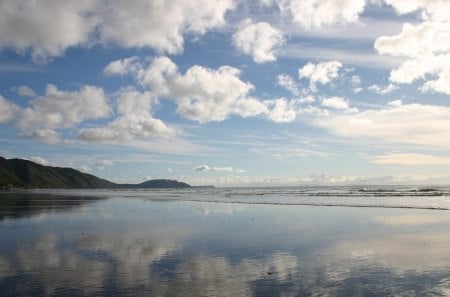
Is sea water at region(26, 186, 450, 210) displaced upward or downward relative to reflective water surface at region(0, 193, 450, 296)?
upward

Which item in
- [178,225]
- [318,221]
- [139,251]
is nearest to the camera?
[139,251]

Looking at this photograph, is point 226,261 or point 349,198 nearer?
point 226,261

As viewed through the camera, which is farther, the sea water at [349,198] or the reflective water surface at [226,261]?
the sea water at [349,198]

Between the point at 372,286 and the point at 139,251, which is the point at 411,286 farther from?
the point at 139,251

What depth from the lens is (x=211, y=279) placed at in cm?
1559

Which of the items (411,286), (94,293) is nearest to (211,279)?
(94,293)

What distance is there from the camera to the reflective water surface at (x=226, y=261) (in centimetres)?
1436

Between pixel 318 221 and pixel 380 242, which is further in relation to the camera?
pixel 318 221

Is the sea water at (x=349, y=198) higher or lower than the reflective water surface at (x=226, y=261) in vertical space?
higher

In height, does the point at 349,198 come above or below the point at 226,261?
above

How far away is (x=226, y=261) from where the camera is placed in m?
18.9

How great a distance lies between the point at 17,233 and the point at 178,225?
11.8 meters

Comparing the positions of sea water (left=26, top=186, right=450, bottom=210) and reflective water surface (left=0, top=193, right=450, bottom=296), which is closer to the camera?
reflective water surface (left=0, top=193, right=450, bottom=296)

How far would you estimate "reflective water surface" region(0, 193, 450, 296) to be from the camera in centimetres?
1436
